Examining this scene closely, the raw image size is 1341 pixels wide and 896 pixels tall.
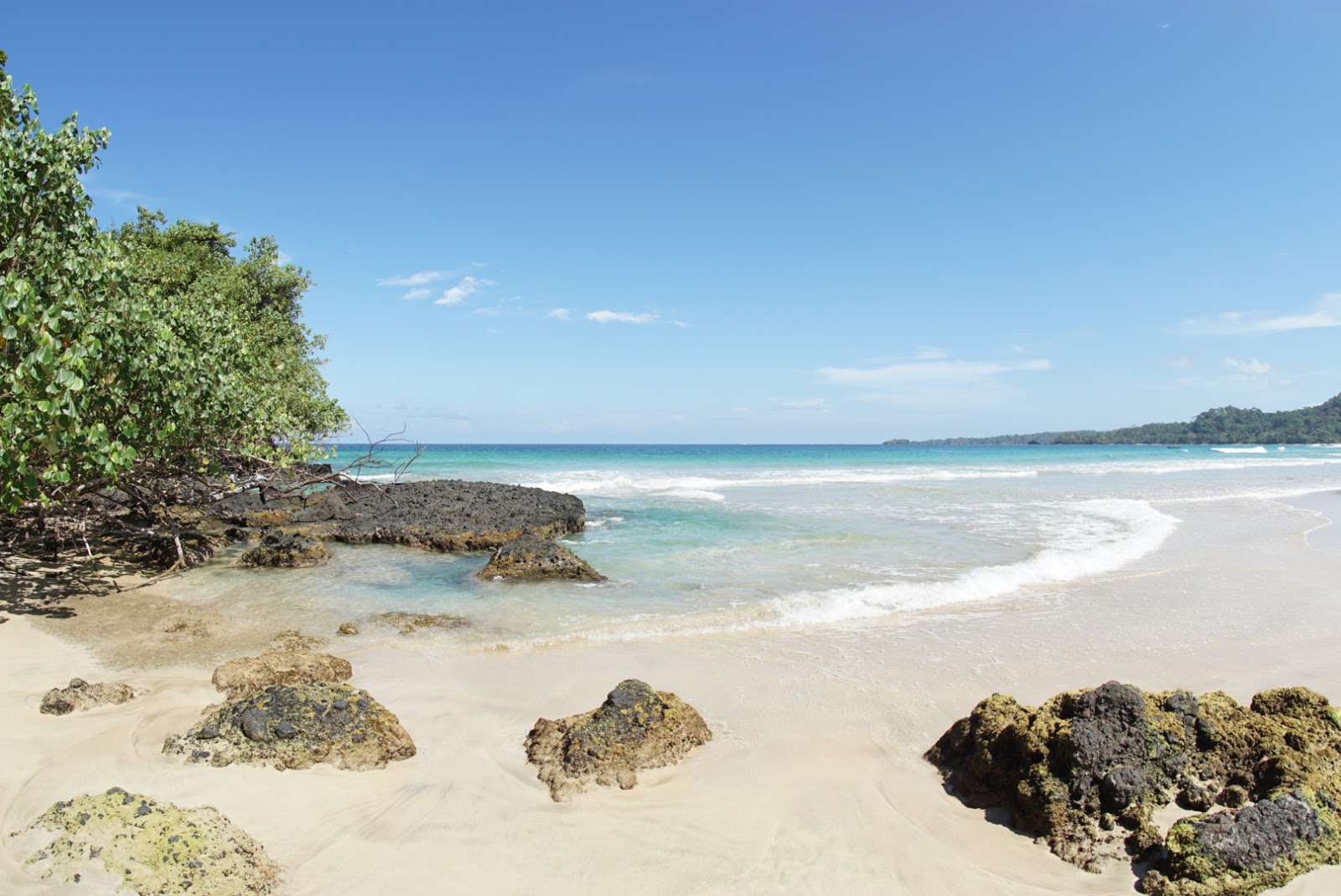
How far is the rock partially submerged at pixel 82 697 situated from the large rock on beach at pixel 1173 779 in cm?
620

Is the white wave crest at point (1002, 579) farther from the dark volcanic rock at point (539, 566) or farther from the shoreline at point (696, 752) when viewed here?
the dark volcanic rock at point (539, 566)

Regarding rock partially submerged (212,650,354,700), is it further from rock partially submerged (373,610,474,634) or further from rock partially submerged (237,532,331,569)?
rock partially submerged (237,532,331,569)

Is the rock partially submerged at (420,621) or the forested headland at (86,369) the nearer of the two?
the forested headland at (86,369)

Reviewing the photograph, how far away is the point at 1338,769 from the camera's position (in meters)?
4.03

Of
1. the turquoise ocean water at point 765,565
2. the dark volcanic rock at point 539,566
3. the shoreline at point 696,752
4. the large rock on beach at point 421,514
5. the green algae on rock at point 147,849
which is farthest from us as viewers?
the large rock on beach at point 421,514

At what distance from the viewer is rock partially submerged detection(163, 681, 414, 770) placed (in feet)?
15.4

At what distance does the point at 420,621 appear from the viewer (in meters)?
8.64

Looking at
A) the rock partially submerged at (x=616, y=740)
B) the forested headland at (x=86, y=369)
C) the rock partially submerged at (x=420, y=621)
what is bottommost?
the rock partially submerged at (x=420, y=621)

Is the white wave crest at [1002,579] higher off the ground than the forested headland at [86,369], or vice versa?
the forested headland at [86,369]

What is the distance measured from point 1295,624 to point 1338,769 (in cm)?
550

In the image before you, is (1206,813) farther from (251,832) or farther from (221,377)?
(221,377)

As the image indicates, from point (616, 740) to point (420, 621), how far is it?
4601 millimetres

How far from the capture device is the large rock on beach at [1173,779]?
11.4 ft

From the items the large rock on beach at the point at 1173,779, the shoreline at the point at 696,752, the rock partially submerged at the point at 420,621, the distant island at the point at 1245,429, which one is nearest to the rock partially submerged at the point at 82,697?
the shoreline at the point at 696,752
